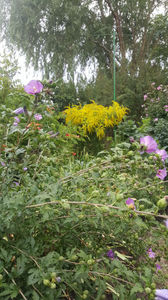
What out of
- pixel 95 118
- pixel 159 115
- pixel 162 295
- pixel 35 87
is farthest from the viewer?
pixel 159 115

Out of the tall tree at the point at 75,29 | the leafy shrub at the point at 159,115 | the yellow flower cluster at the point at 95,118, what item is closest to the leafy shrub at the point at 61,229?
the leafy shrub at the point at 159,115

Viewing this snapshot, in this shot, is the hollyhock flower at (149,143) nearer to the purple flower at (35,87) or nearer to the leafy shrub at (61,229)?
the leafy shrub at (61,229)

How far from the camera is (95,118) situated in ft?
12.1

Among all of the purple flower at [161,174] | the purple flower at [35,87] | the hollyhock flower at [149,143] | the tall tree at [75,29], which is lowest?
the purple flower at [161,174]

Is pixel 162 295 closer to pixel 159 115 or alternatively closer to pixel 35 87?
pixel 35 87

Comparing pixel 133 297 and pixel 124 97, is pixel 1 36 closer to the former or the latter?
pixel 124 97

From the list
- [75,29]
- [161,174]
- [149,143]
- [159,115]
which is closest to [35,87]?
[149,143]

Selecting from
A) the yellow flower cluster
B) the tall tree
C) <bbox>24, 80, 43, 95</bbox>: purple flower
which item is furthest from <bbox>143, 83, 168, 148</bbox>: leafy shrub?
the tall tree

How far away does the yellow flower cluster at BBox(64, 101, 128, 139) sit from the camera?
12.0 ft

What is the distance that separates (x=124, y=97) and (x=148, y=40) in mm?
4559

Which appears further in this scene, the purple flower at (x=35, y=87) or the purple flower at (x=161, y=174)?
the purple flower at (x=161, y=174)

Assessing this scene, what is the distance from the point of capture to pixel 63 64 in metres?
8.56

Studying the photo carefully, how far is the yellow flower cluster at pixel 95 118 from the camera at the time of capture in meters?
3.64

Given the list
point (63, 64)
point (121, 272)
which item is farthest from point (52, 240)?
point (63, 64)
